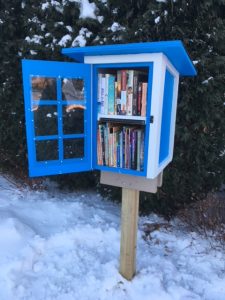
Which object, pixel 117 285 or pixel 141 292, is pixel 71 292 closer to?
pixel 117 285

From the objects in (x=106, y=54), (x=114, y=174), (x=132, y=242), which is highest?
(x=106, y=54)

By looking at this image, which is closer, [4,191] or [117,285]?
[117,285]

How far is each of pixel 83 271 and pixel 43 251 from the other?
1.39 ft

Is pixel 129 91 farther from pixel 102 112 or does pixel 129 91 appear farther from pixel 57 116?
pixel 57 116

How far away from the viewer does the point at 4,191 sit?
3838 mm

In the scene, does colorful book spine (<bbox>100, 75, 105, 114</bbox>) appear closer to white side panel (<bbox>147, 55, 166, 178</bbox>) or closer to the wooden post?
white side panel (<bbox>147, 55, 166, 178</bbox>)

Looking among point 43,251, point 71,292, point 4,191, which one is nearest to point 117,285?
point 71,292

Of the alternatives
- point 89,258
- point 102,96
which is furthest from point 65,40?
point 89,258

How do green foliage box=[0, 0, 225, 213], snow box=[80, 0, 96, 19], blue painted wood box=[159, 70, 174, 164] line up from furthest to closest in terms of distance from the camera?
snow box=[80, 0, 96, 19] → green foliage box=[0, 0, 225, 213] → blue painted wood box=[159, 70, 174, 164]

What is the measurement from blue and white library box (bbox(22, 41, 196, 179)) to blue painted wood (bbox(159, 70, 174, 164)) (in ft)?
0.31

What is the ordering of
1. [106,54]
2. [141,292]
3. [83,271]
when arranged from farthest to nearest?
[83,271] < [141,292] < [106,54]

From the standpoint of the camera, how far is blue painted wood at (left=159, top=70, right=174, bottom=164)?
2186 millimetres

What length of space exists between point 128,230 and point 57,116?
3.30ft

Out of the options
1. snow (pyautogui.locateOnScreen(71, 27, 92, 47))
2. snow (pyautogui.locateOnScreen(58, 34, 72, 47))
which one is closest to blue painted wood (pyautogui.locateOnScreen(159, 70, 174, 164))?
snow (pyautogui.locateOnScreen(71, 27, 92, 47))
